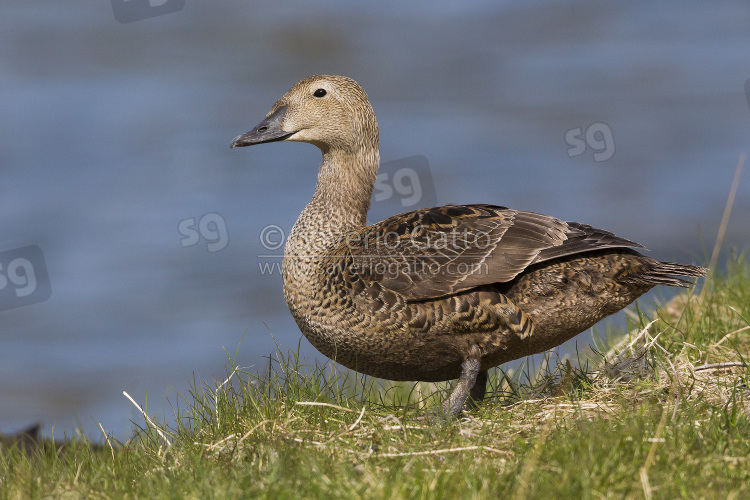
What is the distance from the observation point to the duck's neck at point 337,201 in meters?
5.63

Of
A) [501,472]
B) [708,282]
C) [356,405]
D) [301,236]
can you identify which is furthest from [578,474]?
[708,282]

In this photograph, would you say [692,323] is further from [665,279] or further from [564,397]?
[564,397]

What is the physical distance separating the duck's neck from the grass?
0.82 metres

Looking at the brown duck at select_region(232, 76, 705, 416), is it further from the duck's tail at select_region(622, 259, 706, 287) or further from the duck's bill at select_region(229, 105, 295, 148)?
the duck's bill at select_region(229, 105, 295, 148)

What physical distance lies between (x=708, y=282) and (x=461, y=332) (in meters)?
2.34

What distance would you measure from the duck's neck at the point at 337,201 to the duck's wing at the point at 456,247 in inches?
8.8

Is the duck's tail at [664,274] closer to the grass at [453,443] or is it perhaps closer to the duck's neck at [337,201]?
the grass at [453,443]

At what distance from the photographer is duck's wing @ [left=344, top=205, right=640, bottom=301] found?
5047 millimetres

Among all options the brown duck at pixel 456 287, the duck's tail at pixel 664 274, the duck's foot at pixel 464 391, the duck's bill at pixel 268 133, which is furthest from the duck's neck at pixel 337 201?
the duck's tail at pixel 664 274

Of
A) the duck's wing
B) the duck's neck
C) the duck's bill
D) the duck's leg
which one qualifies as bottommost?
the duck's leg

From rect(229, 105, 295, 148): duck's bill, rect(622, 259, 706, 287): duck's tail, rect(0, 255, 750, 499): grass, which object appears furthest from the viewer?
rect(229, 105, 295, 148): duck's bill

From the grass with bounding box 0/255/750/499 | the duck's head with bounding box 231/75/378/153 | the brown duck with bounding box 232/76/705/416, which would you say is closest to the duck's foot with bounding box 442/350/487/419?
the brown duck with bounding box 232/76/705/416

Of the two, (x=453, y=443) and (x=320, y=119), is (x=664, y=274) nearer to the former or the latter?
(x=453, y=443)

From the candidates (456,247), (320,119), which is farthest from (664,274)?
(320,119)
